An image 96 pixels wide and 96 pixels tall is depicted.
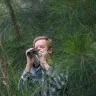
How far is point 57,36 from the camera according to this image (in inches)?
71.0

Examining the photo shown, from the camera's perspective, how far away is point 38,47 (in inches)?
67.0

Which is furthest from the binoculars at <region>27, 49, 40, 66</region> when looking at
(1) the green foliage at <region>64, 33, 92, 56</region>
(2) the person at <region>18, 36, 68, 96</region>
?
(1) the green foliage at <region>64, 33, 92, 56</region>

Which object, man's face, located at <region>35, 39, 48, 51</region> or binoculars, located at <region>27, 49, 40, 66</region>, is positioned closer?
binoculars, located at <region>27, 49, 40, 66</region>

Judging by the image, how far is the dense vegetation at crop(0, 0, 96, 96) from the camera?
1.19 m

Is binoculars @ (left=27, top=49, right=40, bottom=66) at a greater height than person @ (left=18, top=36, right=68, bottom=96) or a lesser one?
greater

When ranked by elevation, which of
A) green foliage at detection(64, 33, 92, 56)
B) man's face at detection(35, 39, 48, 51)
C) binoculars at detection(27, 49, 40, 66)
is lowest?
binoculars at detection(27, 49, 40, 66)

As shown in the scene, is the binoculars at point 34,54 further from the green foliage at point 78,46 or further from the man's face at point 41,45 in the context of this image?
A: the green foliage at point 78,46

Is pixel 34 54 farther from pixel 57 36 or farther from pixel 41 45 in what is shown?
pixel 57 36

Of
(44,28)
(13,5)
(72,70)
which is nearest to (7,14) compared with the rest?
(13,5)

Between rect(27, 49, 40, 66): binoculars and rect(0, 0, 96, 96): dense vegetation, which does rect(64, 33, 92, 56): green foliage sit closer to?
rect(0, 0, 96, 96): dense vegetation

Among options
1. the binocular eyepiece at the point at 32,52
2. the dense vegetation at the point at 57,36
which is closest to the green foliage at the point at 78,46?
the dense vegetation at the point at 57,36

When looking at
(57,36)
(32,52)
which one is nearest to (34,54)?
(32,52)

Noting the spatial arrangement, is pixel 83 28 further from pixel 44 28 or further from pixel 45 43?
pixel 44 28

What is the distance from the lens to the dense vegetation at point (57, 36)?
1192mm
